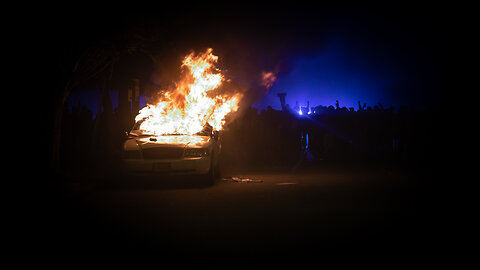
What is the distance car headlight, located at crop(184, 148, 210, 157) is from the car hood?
0.29 feet

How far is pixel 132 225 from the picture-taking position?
6070 mm

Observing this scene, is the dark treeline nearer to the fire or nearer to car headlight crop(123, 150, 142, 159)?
the fire

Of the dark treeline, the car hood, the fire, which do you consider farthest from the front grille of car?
the dark treeline

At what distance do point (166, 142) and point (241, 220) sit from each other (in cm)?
507

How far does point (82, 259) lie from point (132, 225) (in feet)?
5.70

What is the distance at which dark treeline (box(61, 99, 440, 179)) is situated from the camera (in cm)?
2069

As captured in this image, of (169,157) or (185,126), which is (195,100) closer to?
(185,126)

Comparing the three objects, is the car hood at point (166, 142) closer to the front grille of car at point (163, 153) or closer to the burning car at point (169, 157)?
the burning car at point (169, 157)

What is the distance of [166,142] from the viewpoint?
→ 11.0 metres

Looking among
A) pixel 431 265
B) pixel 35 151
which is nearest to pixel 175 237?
pixel 431 265

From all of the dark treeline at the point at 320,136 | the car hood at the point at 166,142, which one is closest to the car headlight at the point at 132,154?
the car hood at the point at 166,142

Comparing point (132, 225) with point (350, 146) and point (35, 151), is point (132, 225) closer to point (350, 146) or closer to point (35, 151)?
point (35, 151)

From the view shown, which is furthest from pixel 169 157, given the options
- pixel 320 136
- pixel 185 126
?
pixel 320 136

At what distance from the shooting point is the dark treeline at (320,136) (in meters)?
20.7
